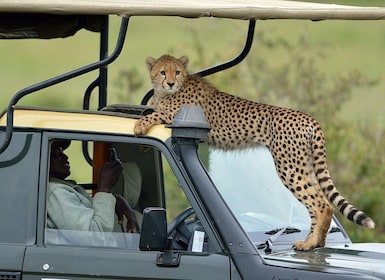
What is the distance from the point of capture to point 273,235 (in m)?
5.84

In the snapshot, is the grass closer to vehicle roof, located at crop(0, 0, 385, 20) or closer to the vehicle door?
vehicle roof, located at crop(0, 0, 385, 20)

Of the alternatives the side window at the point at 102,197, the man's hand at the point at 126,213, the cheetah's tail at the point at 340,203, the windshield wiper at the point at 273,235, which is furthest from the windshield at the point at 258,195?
the man's hand at the point at 126,213

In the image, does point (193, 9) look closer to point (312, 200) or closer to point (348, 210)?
point (312, 200)

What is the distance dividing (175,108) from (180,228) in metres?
0.61

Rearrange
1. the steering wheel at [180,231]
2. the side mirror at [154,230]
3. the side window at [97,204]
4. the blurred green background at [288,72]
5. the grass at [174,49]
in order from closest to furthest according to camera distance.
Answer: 1. the side mirror at [154,230]
2. the side window at [97,204]
3. the steering wheel at [180,231]
4. the blurred green background at [288,72]
5. the grass at [174,49]

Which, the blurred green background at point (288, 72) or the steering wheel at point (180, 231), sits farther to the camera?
the blurred green background at point (288, 72)

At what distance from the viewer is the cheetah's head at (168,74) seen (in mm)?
6398

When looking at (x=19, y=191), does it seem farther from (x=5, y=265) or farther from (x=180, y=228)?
(x=180, y=228)

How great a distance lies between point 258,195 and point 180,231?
0.41 m

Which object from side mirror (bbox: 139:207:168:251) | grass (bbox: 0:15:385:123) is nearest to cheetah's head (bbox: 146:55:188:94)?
side mirror (bbox: 139:207:168:251)

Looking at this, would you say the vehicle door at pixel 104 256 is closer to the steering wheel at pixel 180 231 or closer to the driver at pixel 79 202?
the driver at pixel 79 202

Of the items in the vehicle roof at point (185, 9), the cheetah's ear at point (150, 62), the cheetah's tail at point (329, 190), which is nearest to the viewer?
the vehicle roof at point (185, 9)

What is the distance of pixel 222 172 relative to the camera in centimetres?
595

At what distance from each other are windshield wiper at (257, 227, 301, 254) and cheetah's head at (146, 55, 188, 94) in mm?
958
